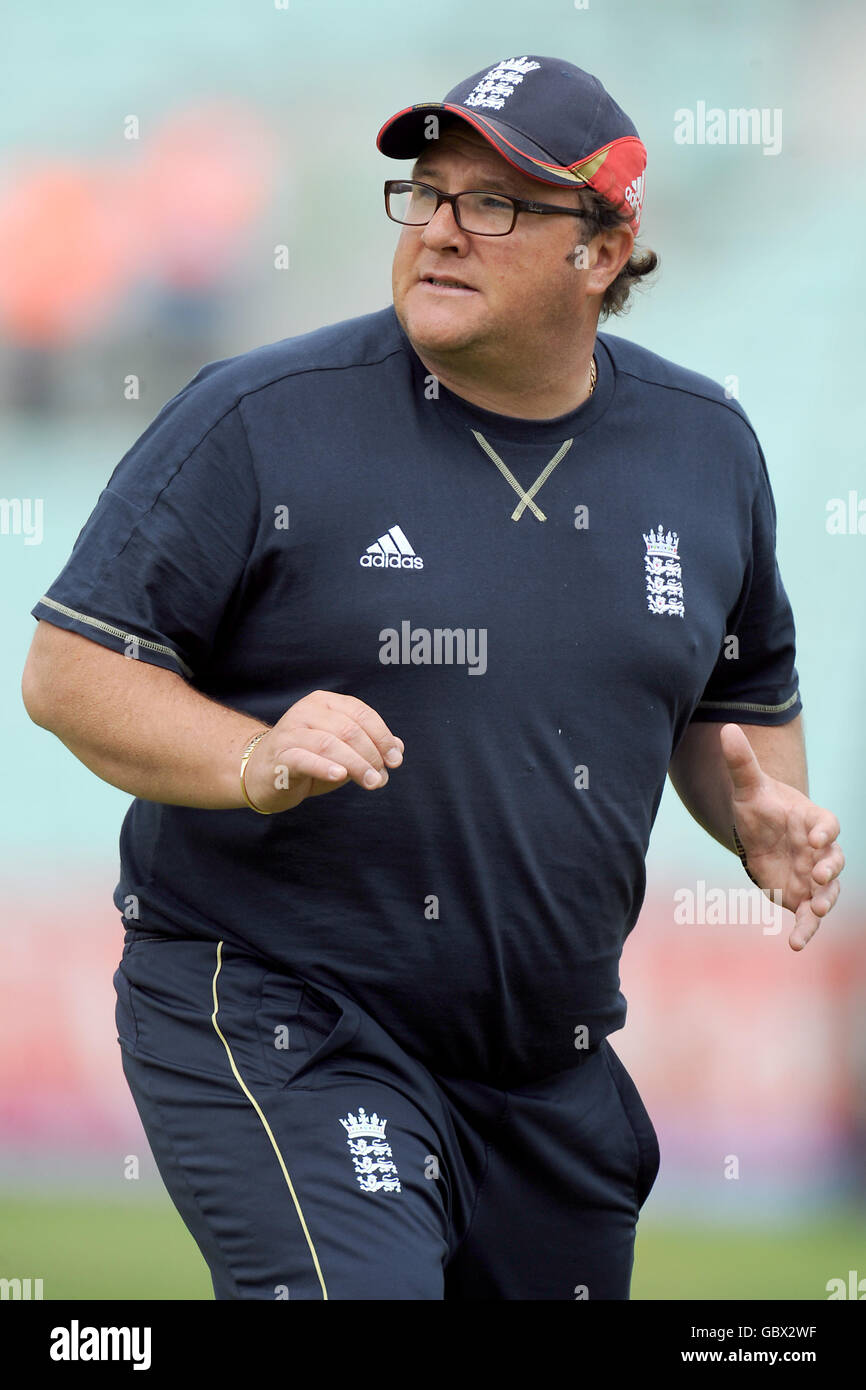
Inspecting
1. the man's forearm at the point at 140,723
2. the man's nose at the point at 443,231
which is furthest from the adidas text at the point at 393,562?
the man's nose at the point at 443,231

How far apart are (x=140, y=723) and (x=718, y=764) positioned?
3.31 ft

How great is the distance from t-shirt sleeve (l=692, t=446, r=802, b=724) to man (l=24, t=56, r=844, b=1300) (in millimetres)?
171

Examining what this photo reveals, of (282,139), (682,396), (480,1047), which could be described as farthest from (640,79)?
(480,1047)

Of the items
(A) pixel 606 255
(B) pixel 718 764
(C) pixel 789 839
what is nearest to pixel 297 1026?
(C) pixel 789 839

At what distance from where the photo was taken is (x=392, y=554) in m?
2.20

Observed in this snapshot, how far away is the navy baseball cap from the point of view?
2.25 m

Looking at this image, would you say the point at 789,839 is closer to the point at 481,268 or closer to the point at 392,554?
the point at 392,554

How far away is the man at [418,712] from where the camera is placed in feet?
6.95

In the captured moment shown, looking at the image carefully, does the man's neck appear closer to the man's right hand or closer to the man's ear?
the man's ear

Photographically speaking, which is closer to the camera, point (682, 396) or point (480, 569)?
point (480, 569)

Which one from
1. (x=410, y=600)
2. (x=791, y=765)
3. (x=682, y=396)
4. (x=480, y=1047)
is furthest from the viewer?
(x=791, y=765)

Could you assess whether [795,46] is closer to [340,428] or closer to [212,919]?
[340,428]

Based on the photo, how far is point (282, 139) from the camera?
14.5 ft

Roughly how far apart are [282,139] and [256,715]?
8.70 feet
